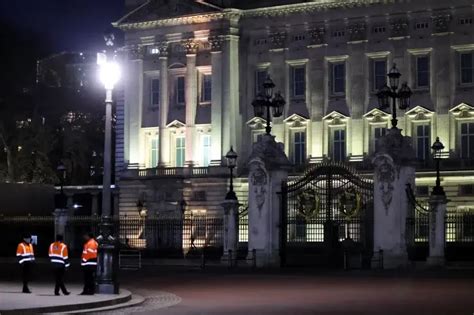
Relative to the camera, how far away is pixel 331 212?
1847 inches

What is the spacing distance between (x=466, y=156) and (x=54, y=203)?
29.8 meters

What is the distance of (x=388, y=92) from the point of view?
143 ft

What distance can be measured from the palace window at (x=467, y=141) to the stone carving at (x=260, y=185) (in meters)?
21.8

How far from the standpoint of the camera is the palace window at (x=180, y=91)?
73.9 metres

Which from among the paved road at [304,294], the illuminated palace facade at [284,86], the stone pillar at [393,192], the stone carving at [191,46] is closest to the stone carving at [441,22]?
the illuminated palace facade at [284,86]

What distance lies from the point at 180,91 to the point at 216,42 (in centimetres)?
458

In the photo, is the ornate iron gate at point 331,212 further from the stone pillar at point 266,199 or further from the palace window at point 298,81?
the palace window at point 298,81

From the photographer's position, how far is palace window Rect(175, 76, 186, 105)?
7394cm

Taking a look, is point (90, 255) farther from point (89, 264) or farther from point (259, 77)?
point (259, 77)

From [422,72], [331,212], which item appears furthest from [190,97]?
[331,212]

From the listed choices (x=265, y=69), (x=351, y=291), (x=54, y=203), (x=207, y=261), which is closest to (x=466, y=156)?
(x=265, y=69)

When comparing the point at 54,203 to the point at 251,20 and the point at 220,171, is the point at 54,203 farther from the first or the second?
the point at 251,20

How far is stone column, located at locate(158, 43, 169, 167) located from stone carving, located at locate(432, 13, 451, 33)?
18683 mm

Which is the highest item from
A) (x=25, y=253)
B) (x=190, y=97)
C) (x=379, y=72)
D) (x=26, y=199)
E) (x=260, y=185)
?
(x=379, y=72)
